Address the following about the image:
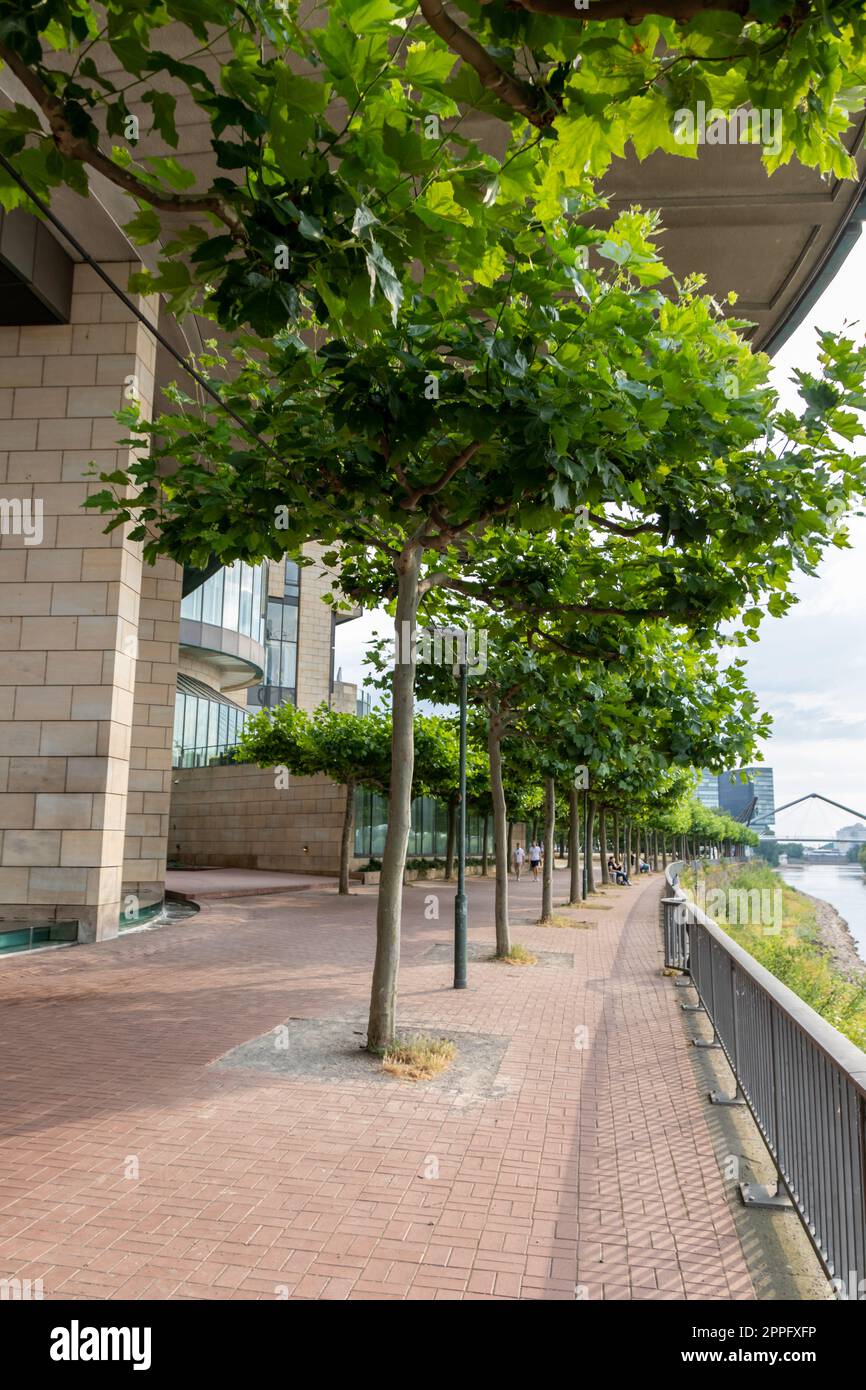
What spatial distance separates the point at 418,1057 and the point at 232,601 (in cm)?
A: 3362

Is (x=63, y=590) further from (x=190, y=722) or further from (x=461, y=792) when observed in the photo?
(x=190, y=722)

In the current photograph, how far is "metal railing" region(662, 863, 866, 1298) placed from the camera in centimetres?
370

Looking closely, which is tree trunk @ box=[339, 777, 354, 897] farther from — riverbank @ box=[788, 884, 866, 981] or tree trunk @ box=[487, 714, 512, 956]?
riverbank @ box=[788, 884, 866, 981]

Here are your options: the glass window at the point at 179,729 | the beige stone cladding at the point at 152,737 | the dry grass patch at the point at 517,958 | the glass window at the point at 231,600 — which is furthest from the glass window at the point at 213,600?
the dry grass patch at the point at 517,958

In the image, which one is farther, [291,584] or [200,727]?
[291,584]

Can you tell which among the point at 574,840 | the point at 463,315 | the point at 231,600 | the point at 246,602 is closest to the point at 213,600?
the point at 231,600

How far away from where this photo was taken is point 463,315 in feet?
17.6

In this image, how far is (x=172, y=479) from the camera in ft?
25.0

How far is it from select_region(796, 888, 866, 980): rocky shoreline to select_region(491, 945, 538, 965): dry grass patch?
37.5ft

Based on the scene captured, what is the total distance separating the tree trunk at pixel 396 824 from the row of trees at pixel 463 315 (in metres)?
0.03

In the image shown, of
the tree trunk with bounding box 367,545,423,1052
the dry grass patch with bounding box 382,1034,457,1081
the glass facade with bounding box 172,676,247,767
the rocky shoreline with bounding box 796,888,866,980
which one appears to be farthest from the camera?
the glass facade with bounding box 172,676,247,767

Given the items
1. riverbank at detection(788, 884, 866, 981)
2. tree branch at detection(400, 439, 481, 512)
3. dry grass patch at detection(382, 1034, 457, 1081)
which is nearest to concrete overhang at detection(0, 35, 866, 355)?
tree branch at detection(400, 439, 481, 512)

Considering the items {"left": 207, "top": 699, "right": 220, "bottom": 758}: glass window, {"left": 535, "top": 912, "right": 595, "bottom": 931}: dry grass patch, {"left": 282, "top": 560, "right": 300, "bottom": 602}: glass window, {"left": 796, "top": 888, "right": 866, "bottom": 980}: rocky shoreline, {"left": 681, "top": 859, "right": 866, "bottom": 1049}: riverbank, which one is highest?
{"left": 282, "top": 560, "right": 300, "bottom": 602}: glass window
